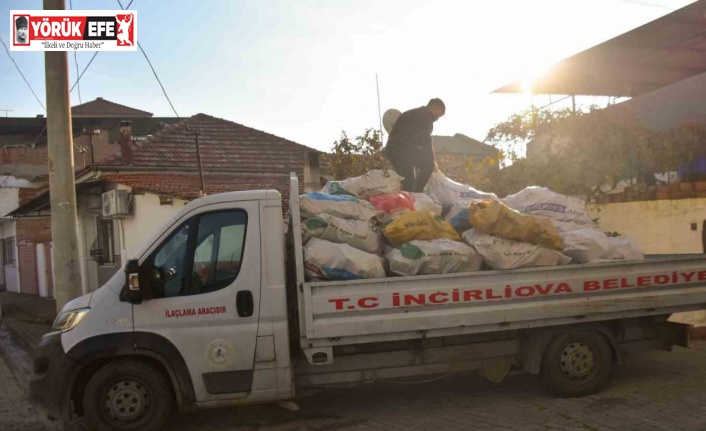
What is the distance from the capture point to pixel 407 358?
539 centimetres

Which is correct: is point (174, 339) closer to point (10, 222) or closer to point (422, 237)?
point (422, 237)

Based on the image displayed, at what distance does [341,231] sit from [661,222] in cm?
544

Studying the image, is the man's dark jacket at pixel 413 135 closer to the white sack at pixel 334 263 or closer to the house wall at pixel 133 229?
the white sack at pixel 334 263

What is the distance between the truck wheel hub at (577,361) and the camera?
5758 mm

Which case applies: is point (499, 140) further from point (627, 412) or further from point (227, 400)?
point (227, 400)

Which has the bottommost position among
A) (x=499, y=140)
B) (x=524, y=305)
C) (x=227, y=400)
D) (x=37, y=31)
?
(x=227, y=400)

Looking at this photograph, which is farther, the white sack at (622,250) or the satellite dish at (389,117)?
the satellite dish at (389,117)

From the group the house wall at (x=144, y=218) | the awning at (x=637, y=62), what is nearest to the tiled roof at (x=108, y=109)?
the house wall at (x=144, y=218)

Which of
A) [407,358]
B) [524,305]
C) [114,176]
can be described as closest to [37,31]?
[114,176]

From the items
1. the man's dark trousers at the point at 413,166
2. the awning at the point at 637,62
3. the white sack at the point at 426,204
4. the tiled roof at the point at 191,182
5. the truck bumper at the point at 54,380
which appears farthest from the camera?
the tiled roof at the point at 191,182

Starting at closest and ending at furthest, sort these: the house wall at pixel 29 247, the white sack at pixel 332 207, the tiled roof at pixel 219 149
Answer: the white sack at pixel 332 207 → the tiled roof at pixel 219 149 → the house wall at pixel 29 247

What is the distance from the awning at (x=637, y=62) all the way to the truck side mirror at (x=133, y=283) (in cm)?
1076

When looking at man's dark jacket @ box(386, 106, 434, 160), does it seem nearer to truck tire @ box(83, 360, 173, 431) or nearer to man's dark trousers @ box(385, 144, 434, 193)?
man's dark trousers @ box(385, 144, 434, 193)

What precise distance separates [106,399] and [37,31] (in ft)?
20.3
